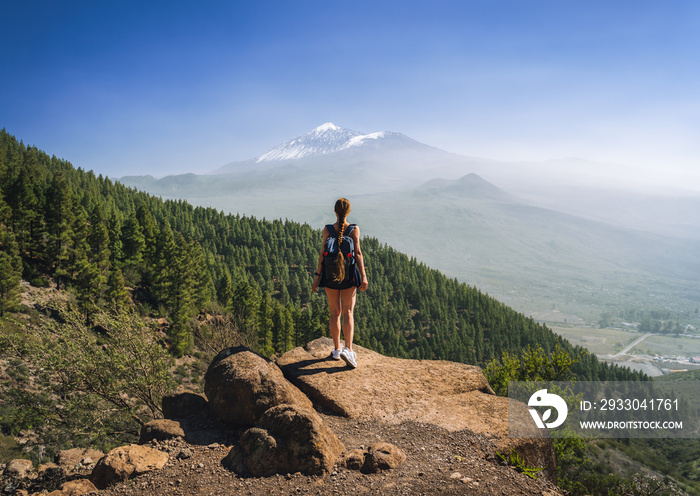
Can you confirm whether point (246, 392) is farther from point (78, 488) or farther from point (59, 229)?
point (59, 229)

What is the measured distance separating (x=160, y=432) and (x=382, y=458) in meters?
4.72

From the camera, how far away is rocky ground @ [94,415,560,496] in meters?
6.14

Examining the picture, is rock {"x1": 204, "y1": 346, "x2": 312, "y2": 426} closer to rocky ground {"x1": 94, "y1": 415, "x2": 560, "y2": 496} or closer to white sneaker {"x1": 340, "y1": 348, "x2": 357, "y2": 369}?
rocky ground {"x1": 94, "y1": 415, "x2": 560, "y2": 496}

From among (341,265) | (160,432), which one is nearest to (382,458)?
(341,265)

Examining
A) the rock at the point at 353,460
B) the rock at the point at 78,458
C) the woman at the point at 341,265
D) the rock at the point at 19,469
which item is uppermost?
the woman at the point at 341,265

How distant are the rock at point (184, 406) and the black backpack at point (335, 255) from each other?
172 inches

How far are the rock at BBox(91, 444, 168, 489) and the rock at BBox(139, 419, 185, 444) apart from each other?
2.53 feet

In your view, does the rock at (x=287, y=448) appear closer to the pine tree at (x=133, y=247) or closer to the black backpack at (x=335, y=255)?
the black backpack at (x=335, y=255)

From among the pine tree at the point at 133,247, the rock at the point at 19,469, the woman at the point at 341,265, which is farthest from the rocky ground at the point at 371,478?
the pine tree at the point at 133,247

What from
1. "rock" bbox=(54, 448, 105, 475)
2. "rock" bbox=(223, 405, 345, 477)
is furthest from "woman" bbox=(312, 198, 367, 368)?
"rock" bbox=(54, 448, 105, 475)

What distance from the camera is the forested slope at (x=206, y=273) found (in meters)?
50.9

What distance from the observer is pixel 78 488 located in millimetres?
6457

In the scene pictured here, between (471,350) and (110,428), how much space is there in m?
127

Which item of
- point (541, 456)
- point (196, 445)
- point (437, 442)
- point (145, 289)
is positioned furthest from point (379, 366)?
point (145, 289)
